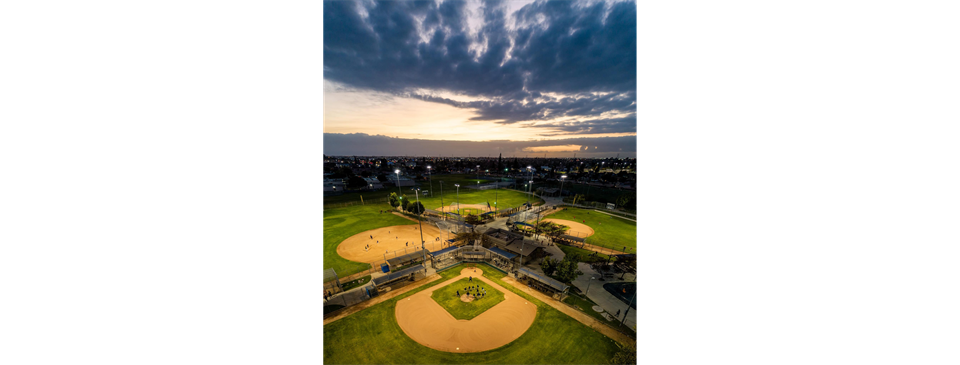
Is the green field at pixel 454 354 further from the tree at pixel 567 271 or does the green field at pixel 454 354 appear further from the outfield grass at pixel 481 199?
the outfield grass at pixel 481 199

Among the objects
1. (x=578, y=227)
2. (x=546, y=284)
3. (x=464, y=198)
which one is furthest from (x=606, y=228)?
(x=464, y=198)

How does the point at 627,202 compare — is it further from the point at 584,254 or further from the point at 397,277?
the point at 397,277

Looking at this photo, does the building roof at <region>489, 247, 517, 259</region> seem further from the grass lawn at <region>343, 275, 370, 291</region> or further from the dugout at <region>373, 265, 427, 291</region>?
the grass lawn at <region>343, 275, 370, 291</region>

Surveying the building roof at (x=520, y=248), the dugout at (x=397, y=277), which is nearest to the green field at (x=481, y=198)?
the building roof at (x=520, y=248)

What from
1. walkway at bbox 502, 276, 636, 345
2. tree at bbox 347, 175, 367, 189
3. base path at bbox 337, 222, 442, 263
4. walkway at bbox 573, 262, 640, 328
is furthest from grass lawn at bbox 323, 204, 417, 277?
tree at bbox 347, 175, 367, 189

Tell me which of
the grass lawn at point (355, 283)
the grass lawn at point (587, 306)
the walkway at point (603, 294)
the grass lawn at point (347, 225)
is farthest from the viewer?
the grass lawn at point (347, 225)

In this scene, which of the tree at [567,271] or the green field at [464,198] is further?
the green field at [464,198]
